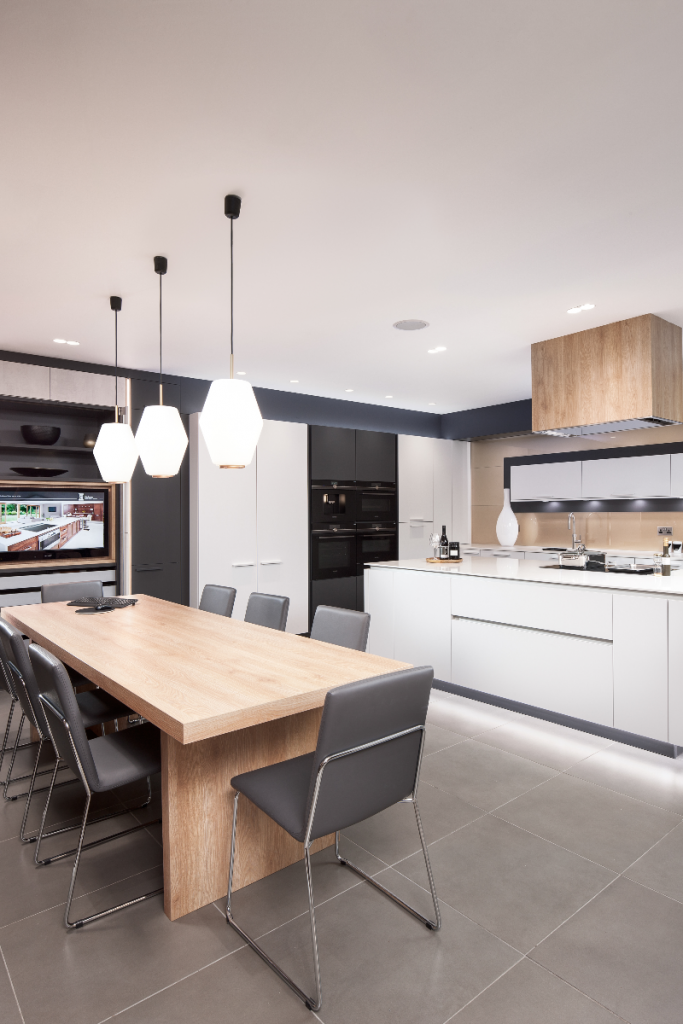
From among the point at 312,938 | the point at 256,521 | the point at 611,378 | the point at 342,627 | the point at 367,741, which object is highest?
the point at 611,378

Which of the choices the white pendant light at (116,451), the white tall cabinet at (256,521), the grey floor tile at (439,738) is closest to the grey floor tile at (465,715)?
the grey floor tile at (439,738)

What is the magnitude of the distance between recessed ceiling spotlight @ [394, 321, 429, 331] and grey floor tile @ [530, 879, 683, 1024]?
3.20 metres

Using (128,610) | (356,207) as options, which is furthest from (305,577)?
(356,207)

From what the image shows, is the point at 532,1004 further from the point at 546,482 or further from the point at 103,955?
the point at 546,482

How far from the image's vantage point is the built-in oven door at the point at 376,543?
6297 millimetres

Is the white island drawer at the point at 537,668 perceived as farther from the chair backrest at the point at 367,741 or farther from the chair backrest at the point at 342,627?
the chair backrest at the point at 367,741

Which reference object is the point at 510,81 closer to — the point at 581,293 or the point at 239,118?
the point at 239,118

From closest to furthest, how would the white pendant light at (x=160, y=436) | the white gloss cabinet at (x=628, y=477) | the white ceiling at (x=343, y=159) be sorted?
1. the white ceiling at (x=343, y=159)
2. the white pendant light at (x=160, y=436)
3. the white gloss cabinet at (x=628, y=477)

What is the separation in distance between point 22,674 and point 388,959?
1695mm

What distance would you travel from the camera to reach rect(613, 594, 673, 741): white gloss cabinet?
10.0 feet

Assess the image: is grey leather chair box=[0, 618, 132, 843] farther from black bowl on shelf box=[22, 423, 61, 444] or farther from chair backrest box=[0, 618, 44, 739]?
black bowl on shelf box=[22, 423, 61, 444]

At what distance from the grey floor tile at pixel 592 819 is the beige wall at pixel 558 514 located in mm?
3846

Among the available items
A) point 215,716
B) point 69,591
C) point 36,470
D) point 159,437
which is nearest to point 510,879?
point 215,716

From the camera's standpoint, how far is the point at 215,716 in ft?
5.45
